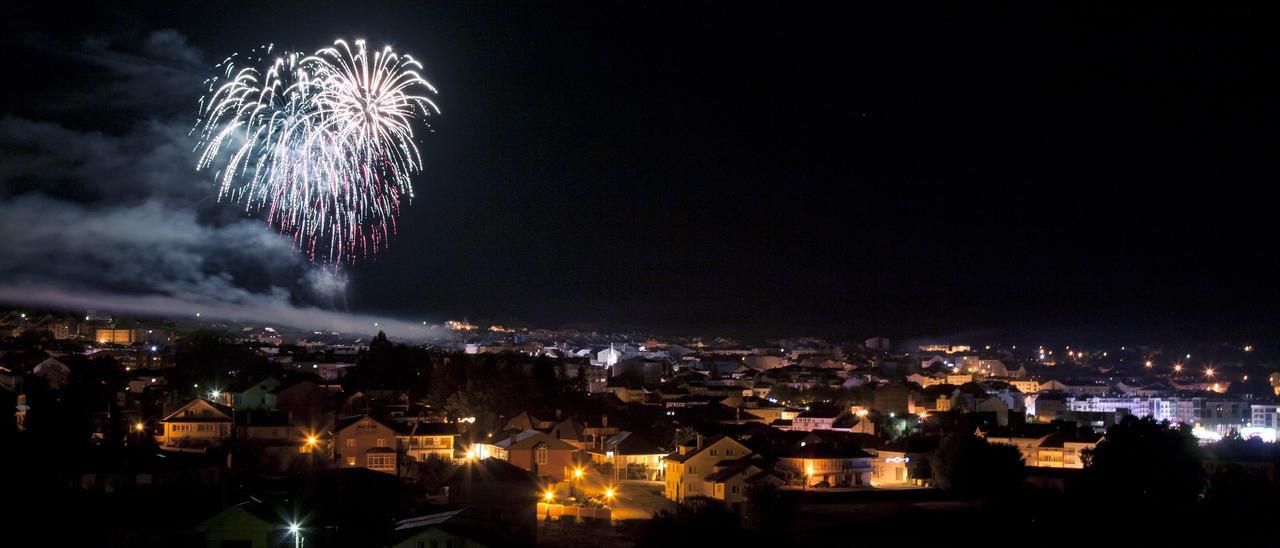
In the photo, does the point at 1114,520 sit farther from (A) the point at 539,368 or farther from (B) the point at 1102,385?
(B) the point at 1102,385

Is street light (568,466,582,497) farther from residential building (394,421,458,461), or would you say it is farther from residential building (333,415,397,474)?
residential building (333,415,397,474)

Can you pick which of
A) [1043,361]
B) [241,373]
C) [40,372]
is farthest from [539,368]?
[1043,361]

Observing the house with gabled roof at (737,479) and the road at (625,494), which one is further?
the house with gabled roof at (737,479)

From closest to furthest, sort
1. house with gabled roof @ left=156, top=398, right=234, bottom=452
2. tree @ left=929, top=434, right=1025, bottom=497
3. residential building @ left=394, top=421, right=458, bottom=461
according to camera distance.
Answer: tree @ left=929, top=434, right=1025, bottom=497, house with gabled roof @ left=156, top=398, right=234, bottom=452, residential building @ left=394, top=421, right=458, bottom=461

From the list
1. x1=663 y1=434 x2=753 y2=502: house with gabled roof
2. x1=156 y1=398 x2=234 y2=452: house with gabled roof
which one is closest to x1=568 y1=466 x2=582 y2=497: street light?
x1=663 y1=434 x2=753 y2=502: house with gabled roof

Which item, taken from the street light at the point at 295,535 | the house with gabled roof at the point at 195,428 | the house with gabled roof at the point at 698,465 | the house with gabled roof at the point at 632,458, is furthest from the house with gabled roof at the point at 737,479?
the house with gabled roof at the point at 195,428

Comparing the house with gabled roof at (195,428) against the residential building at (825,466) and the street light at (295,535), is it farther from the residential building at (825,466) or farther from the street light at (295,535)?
the residential building at (825,466)
